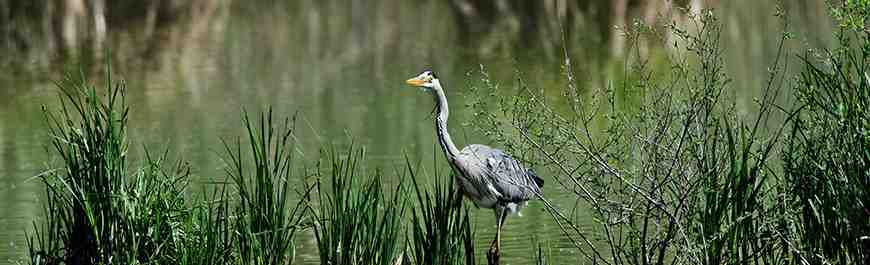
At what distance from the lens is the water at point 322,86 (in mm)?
9688

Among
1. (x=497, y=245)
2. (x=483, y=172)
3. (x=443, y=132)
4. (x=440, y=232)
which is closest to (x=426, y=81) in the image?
(x=443, y=132)

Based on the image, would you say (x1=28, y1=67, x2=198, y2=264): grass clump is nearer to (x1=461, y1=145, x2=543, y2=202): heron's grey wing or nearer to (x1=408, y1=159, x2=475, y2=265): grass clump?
(x1=408, y1=159, x2=475, y2=265): grass clump

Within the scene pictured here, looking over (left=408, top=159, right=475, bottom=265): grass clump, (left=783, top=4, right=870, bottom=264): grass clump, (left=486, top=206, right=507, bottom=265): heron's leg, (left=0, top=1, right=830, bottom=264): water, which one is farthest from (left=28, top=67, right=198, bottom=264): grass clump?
(left=783, top=4, right=870, bottom=264): grass clump

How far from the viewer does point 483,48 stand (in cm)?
1741

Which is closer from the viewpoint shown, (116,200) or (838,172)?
(838,172)

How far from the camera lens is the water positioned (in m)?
9.69

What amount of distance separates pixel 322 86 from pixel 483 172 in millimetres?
7312

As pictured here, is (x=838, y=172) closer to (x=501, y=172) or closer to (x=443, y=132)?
(x=501, y=172)

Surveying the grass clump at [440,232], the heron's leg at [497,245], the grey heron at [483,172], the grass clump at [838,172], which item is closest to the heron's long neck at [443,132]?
the grey heron at [483,172]

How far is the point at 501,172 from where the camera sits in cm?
721

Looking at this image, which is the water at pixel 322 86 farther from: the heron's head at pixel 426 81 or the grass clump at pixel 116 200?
the grass clump at pixel 116 200

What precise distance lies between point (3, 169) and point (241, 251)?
5.45 m

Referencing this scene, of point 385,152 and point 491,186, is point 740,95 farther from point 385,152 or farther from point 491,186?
point 491,186

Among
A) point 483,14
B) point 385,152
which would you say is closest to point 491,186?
point 385,152
